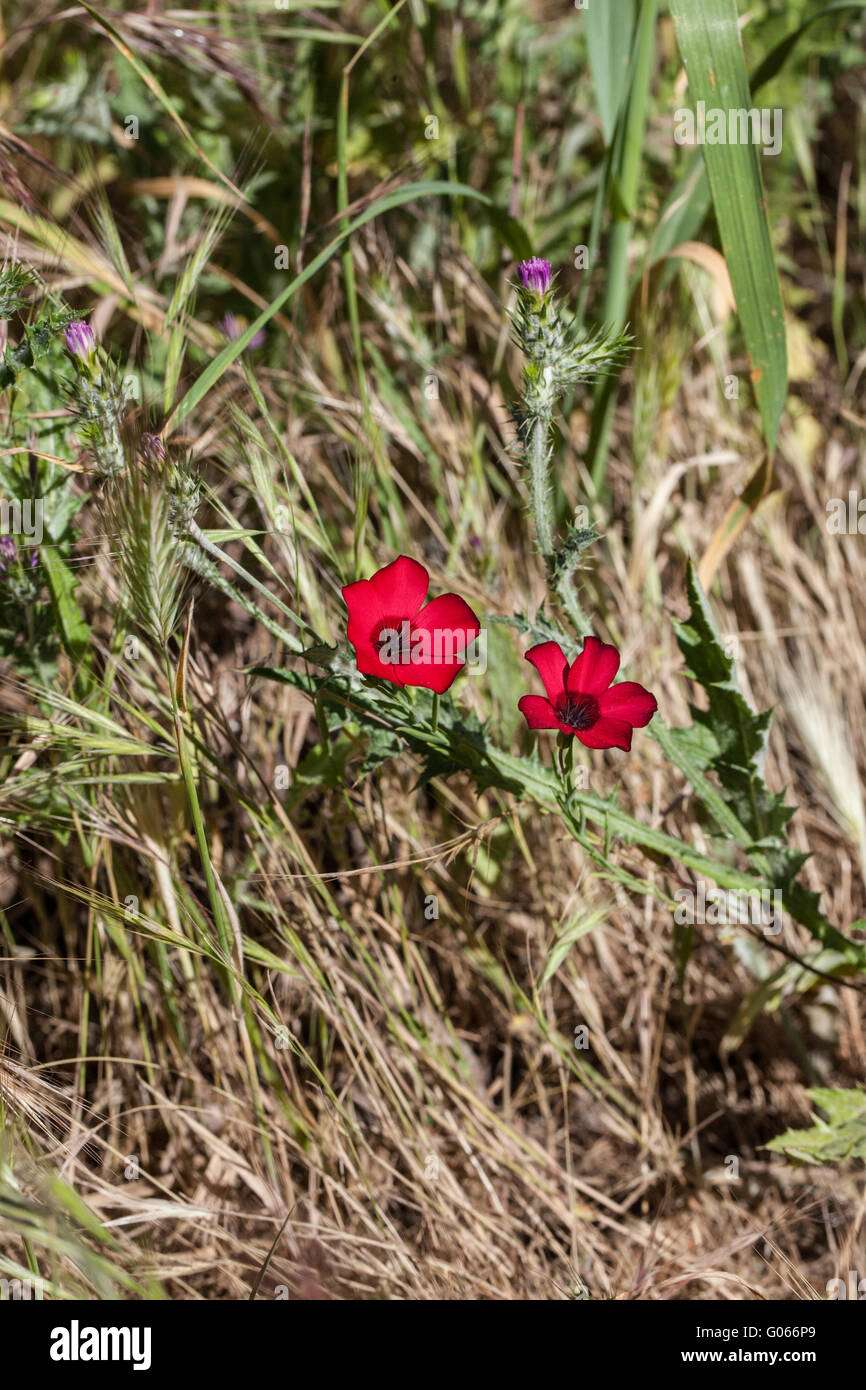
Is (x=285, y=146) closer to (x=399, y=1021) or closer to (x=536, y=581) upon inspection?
(x=536, y=581)

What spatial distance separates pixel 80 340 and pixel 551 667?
0.50m

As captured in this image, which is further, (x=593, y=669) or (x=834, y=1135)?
(x=834, y=1135)

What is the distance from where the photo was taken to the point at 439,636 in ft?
2.84

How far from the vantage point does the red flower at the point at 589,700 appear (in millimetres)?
847

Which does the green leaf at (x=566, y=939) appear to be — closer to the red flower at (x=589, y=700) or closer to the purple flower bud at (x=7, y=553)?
the red flower at (x=589, y=700)

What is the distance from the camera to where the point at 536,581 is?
5.15 ft

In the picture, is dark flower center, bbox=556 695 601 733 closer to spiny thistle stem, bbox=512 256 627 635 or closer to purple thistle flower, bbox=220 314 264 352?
spiny thistle stem, bbox=512 256 627 635

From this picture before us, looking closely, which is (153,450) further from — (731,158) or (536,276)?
(731,158)

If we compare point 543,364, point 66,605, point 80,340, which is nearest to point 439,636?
point 543,364

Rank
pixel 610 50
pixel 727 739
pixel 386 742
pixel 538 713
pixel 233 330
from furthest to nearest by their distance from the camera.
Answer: pixel 233 330
pixel 610 50
pixel 727 739
pixel 386 742
pixel 538 713

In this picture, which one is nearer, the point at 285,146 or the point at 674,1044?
the point at 674,1044
